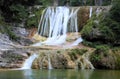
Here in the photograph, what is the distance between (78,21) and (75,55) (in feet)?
35.0

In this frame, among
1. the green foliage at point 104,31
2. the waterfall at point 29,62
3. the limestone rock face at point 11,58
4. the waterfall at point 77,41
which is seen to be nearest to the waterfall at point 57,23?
the waterfall at point 77,41

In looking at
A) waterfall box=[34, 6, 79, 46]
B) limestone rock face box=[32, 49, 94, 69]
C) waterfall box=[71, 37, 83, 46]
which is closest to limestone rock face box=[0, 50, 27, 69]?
limestone rock face box=[32, 49, 94, 69]

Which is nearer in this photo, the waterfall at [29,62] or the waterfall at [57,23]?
the waterfall at [29,62]

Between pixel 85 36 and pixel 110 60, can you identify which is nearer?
pixel 110 60

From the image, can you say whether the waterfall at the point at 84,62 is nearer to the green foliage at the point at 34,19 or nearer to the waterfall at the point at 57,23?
the waterfall at the point at 57,23

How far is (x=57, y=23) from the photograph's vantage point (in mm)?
38219

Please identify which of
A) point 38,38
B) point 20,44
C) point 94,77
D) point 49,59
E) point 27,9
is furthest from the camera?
point 27,9

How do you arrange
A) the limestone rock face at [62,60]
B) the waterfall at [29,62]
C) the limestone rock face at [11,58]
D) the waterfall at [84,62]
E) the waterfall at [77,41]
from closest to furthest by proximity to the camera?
the limestone rock face at [11,58] < the waterfall at [29,62] < the limestone rock face at [62,60] < the waterfall at [84,62] < the waterfall at [77,41]

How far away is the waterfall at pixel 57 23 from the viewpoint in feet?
122

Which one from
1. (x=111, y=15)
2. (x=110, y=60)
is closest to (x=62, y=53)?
(x=110, y=60)

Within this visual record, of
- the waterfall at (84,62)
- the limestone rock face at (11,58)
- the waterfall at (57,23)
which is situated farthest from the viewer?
the waterfall at (57,23)

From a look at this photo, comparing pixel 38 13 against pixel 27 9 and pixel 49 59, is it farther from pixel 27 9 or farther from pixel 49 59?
pixel 49 59

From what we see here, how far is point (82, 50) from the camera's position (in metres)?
28.1

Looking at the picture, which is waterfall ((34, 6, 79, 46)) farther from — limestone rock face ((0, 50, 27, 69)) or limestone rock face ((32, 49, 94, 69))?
limestone rock face ((0, 50, 27, 69))
